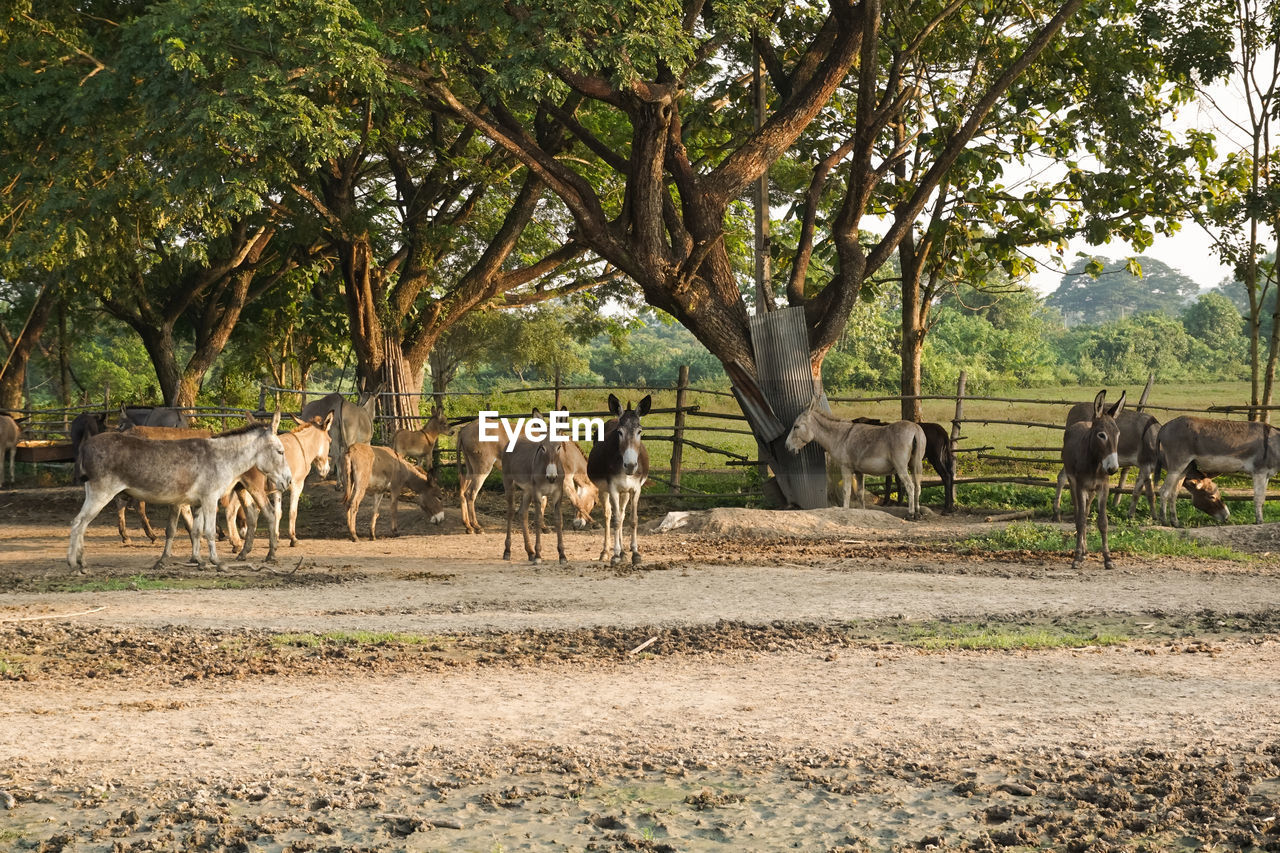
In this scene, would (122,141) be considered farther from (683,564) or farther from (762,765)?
(762,765)

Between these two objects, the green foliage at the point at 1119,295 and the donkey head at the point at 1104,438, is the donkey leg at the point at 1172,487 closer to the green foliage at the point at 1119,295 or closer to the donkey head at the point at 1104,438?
the donkey head at the point at 1104,438

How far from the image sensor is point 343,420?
2045 centimetres

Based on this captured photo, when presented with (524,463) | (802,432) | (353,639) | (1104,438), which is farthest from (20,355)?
(1104,438)

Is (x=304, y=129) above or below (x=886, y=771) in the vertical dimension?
above

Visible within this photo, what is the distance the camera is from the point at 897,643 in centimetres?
902

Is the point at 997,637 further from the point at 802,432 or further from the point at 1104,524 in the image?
the point at 802,432

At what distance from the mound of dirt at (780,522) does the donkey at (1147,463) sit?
245cm

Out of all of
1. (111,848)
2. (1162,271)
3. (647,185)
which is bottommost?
(111,848)

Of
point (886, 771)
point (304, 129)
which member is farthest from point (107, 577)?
point (886, 771)

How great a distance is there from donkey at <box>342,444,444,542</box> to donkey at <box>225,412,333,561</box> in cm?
45

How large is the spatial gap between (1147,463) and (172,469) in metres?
12.3

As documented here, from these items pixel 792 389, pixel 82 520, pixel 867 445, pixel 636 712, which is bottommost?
pixel 636 712

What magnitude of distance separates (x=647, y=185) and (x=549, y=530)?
15.8 ft

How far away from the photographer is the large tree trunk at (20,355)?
27.6 metres
